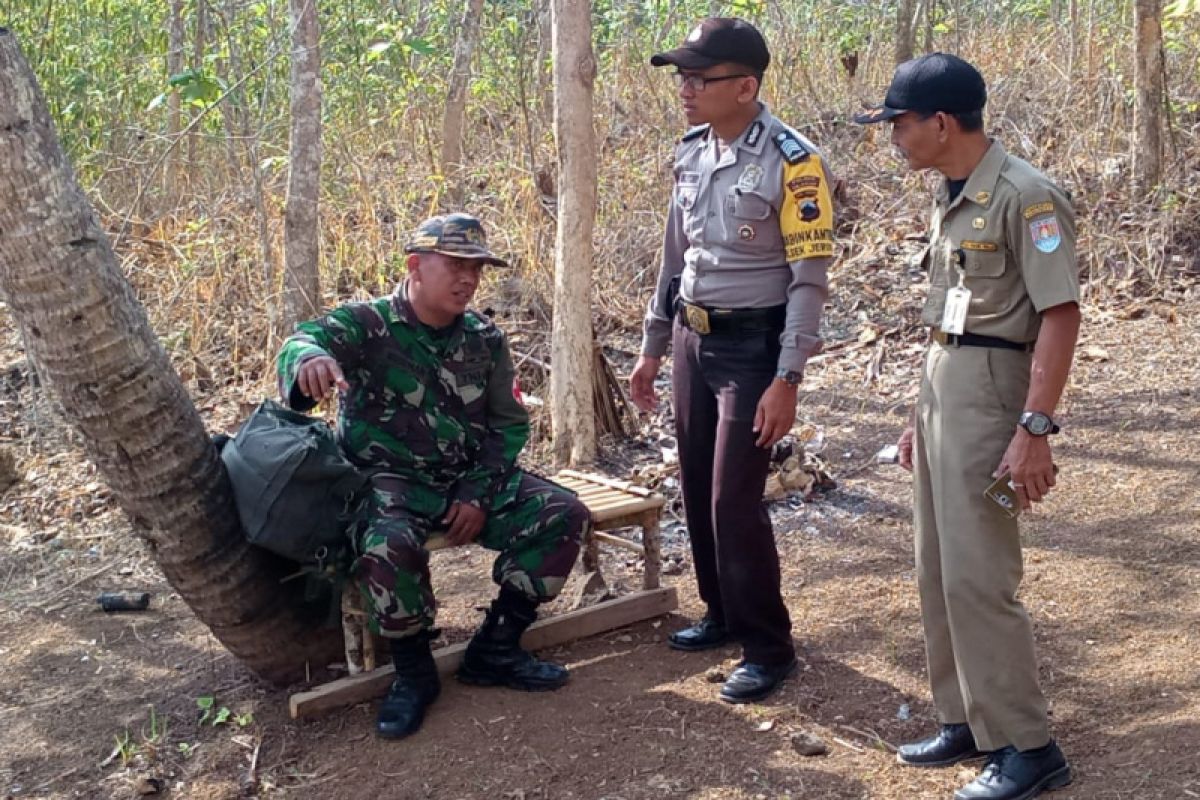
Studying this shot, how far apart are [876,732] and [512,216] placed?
513cm

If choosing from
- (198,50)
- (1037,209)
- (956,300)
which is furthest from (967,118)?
(198,50)

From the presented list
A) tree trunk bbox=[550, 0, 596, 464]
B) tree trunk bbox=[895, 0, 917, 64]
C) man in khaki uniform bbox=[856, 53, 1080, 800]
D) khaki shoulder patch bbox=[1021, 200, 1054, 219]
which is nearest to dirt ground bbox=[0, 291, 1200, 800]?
man in khaki uniform bbox=[856, 53, 1080, 800]

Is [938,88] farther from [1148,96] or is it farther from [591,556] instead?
[1148,96]

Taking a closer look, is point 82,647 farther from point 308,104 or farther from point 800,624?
point 308,104

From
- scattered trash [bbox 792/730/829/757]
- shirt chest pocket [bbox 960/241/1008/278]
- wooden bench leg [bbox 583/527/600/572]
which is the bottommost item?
scattered trash [bbox 792/730/829/757]

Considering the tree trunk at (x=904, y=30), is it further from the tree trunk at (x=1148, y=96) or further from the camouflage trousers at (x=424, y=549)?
the camouflage trousers at (x=424, y=549)

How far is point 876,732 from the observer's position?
362cm

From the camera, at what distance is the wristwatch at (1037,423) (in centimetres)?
274

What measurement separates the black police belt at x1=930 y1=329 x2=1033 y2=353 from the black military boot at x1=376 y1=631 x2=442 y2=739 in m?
1.85

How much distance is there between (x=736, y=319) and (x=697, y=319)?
0.45 feet

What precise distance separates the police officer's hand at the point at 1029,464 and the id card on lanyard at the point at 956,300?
1.04 feet

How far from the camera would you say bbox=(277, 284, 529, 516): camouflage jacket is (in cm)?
394

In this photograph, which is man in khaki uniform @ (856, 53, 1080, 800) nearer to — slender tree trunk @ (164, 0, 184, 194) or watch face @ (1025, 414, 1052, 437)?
watch face @ (1025, 414, 1052, 437)

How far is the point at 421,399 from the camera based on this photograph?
13.1 ft
